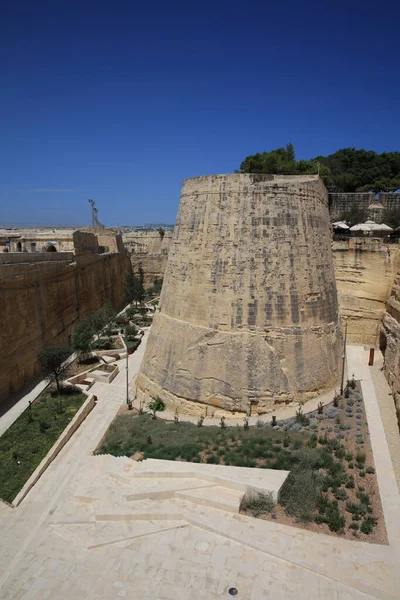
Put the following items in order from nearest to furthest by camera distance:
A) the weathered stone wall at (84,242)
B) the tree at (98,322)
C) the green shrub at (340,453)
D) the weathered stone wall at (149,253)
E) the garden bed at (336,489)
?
the garden bed at (336,489)
the green shrub at (340,453)
the tree at (98,322)
the weathered stone wall at (84,242)
the weathered stone wall at (149,253)

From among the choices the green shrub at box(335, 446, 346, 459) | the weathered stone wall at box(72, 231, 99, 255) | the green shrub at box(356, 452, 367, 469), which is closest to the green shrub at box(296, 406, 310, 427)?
the green shrub at box(335, 446, 346, 459)

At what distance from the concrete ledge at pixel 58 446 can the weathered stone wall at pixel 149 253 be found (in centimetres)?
2495

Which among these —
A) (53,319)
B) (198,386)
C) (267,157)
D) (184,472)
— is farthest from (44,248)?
(184,472)

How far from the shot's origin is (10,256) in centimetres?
1719

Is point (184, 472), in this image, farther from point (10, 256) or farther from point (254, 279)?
point (10, 256)

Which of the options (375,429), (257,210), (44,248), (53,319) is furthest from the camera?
(44,248)

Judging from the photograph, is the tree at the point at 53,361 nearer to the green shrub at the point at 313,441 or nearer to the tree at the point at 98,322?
the tree at the point at 98,322

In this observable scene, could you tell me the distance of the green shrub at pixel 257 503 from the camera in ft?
27.6

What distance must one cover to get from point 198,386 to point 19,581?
6.51m

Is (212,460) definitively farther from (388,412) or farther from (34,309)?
(34,309)

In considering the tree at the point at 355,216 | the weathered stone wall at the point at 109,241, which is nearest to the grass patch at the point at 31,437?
the weathered stone wall at the point at 109,241

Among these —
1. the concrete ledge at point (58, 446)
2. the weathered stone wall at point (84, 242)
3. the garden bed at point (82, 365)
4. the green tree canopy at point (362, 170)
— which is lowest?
the concrete ledge at point (58, 446)

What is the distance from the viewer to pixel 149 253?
3931cm

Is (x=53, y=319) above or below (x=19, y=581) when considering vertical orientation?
above
